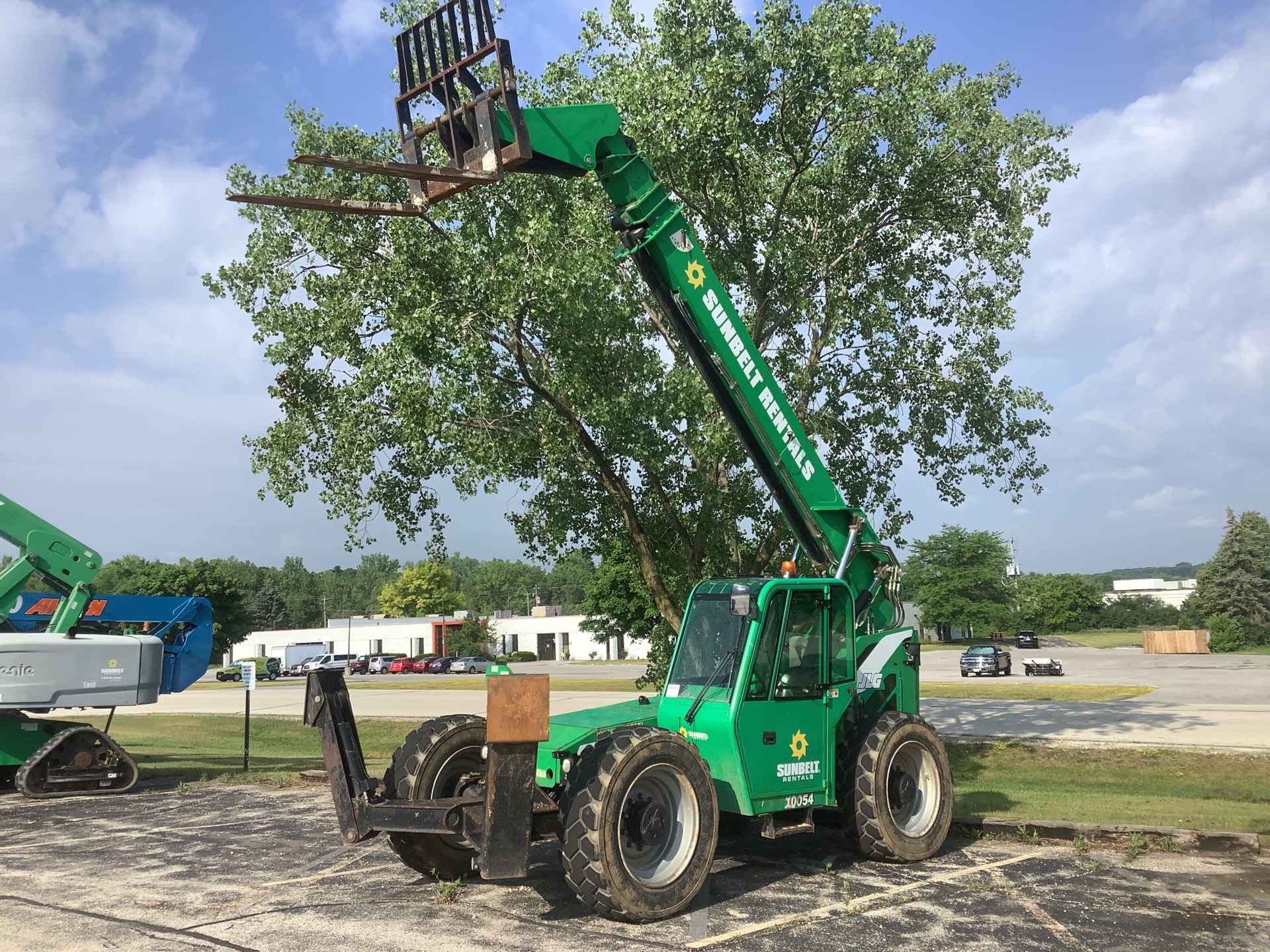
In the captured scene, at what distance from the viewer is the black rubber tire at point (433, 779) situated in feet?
26.9

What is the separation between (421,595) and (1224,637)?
79215mm

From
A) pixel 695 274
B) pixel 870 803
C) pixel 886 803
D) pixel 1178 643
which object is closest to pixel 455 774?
pixel 870 803

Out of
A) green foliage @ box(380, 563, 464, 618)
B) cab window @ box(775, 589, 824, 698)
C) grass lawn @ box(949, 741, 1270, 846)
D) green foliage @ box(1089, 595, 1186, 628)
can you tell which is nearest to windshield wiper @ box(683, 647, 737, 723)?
cab window @ box(775, 589, 824, 698)

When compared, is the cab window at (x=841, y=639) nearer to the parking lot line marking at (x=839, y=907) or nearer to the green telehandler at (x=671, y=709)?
the green telehandler at (x=671, y=709)

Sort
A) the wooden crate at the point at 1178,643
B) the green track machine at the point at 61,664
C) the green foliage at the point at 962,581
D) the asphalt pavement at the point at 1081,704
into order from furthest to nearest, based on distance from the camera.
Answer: the green foliage at the point at 962,581 < the wooden crate at the point at 1178,643 < the asphalt pavement at the point at 1081,704 < the green track machine at the point at 61,664

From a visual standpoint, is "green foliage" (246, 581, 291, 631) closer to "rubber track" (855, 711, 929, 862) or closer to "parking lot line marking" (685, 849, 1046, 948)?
"rubber track" (855, 711, 929, 862)

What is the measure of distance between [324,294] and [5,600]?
6.12m

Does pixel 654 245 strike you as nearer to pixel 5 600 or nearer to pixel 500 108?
pixel 500 108

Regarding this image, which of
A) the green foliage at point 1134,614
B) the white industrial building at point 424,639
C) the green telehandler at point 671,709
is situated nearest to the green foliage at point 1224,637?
the green foliage at point 1134,614

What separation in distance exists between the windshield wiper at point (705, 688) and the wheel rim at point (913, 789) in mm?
1932

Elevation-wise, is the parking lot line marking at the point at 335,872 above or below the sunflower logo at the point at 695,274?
below

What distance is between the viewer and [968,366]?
17.0m

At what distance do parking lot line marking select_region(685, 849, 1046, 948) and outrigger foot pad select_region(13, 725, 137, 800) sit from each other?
33.9 ft

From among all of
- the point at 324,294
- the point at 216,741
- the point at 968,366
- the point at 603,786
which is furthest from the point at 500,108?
the point at 216,741
